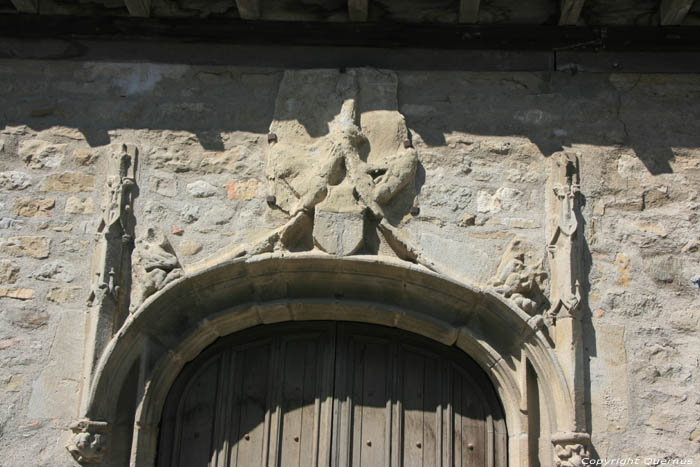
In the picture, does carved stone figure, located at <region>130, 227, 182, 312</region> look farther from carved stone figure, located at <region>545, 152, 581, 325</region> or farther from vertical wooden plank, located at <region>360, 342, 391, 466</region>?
carved stone figure, located at <region>545, 152, 581, 325</region>

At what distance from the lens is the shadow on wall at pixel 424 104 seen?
539cm

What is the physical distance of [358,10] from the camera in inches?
215

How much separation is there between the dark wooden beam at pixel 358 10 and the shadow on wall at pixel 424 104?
409 mm

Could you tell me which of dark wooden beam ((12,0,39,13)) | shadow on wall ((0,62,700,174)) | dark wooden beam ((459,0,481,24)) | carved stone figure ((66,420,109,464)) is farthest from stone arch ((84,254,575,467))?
dark wooden beam ((12,0,39,13))

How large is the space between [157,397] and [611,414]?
7.49 ft

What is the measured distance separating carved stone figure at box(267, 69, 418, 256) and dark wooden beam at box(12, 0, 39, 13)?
149 cm

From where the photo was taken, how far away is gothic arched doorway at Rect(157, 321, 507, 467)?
5.02 metres

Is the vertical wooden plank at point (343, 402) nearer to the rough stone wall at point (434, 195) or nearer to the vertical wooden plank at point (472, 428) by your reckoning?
the vertical wooden plank at point (472, 428)

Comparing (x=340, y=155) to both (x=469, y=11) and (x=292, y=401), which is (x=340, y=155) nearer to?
(x=469, y=11)

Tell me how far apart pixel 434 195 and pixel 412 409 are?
1140mm

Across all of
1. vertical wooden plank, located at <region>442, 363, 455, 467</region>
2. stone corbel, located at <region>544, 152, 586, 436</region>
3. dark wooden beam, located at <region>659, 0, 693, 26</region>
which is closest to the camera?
stone corbel, located at <region>544, 152, 586, 436</region>

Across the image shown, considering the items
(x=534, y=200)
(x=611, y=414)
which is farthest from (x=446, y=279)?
(x=611, y=414)

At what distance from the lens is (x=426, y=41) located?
5.58 metres

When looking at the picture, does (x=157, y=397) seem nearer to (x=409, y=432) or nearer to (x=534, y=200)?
(x=409, y=432)
